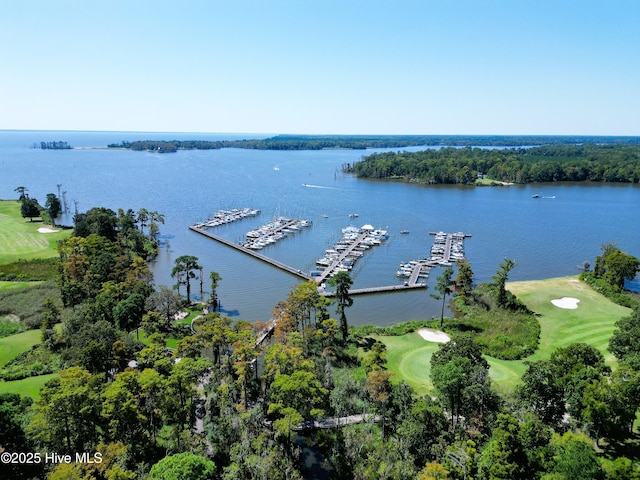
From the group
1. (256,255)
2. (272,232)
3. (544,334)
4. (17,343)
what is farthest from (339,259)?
(17,343)

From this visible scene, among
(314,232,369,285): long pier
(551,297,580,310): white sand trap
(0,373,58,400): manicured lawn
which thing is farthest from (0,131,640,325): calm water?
(0,373,58,400): manicured lawn

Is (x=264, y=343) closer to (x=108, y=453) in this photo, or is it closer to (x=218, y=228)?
(x=108, y=453)

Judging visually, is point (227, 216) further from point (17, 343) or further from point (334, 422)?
point (334, 422)

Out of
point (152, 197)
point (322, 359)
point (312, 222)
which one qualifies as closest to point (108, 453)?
point (322, 359)

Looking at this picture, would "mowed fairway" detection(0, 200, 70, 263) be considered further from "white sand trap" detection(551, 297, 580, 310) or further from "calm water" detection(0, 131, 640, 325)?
"white sand trap" detection(551, 297, 580, 310)

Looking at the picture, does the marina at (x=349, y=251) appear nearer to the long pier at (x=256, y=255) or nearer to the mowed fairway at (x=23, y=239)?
the long pier at (x=256, y=255)

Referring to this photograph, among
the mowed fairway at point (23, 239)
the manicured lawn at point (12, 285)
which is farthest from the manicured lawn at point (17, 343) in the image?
the mowed fairway at point (23, 239)
